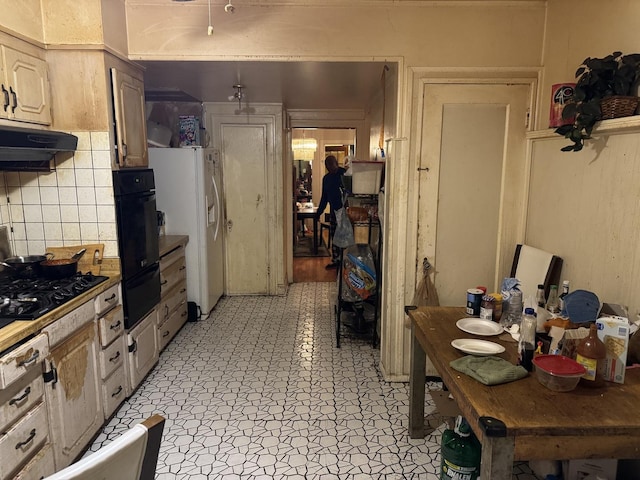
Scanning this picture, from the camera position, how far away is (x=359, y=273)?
350 cm

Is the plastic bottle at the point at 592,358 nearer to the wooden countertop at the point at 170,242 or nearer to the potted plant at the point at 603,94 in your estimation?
the potted plant at the point at 603,94

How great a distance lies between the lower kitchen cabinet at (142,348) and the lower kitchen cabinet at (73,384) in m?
0.40

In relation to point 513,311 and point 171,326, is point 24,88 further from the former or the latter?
point 513,311

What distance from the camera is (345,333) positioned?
12.9 ft

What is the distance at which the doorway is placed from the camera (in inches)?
260

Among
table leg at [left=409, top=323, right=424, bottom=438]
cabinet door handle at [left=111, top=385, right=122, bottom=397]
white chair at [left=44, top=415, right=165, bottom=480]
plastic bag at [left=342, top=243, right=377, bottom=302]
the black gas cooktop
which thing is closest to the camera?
white chair at [left=44, top=415, right=165, bottom=480]

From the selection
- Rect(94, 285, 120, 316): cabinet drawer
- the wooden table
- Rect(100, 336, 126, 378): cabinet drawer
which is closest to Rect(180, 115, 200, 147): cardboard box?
Rect(94, 285, 120, 316): cabinet drawer

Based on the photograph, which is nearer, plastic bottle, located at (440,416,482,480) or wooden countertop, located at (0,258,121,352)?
wooden countertop, located at (0,258,121,352)

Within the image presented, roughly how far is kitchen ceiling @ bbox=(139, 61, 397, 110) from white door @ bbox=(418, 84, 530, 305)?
20.3 inches

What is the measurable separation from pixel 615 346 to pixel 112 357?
2.51 metres

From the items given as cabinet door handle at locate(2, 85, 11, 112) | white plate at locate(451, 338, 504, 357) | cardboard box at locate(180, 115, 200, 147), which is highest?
cardboard box at locate(180, 115, 200, 147)

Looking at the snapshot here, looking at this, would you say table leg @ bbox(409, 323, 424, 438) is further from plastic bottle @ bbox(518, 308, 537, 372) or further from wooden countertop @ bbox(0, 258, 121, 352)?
wooden countertop @ bbox(0, 258, 121, 352)

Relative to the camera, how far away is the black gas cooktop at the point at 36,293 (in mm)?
1832

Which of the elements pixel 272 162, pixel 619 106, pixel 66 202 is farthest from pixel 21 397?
pixel 272 162
